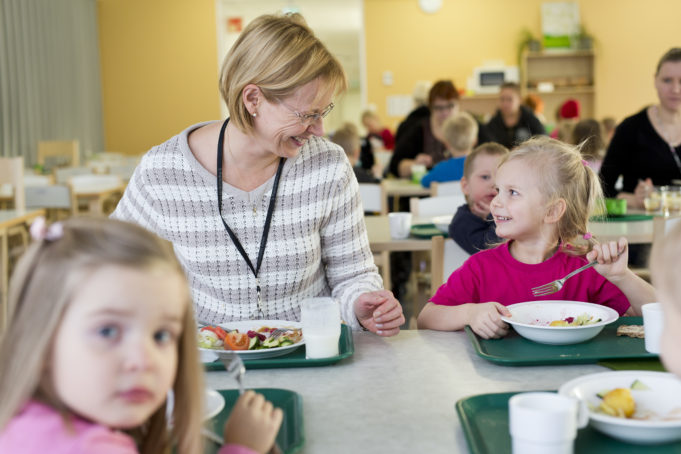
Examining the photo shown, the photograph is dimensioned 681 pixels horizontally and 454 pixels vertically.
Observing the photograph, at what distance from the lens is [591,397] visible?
3.30 ft

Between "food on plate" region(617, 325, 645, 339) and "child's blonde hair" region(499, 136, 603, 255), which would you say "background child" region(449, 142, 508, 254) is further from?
"food on plate" region(617, 325, 645, 339)

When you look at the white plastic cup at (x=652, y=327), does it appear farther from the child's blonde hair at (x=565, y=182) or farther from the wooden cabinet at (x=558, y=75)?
the wooden cabinet at (x=558, y=75)

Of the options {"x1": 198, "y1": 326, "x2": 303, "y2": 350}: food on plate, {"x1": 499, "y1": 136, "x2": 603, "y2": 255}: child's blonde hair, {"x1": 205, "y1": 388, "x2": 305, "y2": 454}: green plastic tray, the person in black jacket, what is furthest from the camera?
the person in black jacket

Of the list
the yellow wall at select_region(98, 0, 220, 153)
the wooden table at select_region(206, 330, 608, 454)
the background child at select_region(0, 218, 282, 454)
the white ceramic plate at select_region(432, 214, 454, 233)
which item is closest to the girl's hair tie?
the background child at select_region(0, 218, 282, 454)

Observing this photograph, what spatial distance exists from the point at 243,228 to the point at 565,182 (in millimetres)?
755

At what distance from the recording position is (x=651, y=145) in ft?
11.1

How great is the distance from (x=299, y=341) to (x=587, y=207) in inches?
34.1

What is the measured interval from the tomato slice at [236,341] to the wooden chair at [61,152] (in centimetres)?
690

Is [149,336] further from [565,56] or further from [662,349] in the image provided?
[565,56]

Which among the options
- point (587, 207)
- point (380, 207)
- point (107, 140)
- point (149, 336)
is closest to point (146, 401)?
point (149, 336)

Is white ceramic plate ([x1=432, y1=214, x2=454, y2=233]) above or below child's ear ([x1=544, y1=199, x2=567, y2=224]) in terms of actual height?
below

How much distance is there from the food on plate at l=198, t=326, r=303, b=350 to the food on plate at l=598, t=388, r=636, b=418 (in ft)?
1.81

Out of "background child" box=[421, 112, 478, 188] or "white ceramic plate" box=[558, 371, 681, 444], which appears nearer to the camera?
"white ceramic plate" box=[558, 371, 681, 444]

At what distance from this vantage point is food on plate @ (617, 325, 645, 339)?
133 centimetres
